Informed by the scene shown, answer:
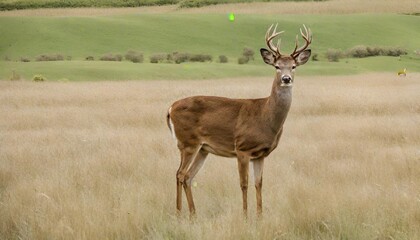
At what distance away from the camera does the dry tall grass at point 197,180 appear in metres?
7.96

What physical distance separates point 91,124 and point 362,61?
5193 cm

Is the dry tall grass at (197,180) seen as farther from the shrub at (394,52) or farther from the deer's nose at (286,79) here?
the shrub at (394,52)

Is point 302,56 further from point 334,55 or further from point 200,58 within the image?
point 334,55

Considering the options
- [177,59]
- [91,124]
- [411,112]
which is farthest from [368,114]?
[177,59]

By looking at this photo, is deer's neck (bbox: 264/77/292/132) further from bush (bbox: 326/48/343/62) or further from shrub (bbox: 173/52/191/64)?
bush (bbox: 326/48/343/62)

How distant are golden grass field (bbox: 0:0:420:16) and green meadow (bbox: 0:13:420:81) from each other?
9402 mm

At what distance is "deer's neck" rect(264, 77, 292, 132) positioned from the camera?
844cm

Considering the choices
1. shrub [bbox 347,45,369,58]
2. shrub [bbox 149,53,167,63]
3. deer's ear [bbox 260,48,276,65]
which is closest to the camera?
deer's ear [bbox 260,48,276,65]

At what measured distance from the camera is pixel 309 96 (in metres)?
25.0

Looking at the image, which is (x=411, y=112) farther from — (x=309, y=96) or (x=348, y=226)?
(x=348, y=226)

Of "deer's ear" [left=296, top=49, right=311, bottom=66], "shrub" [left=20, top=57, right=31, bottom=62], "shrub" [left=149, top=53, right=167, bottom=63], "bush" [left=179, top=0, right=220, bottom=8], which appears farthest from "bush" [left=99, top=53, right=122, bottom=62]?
"deer's ear" [left=296, top=49, right=311, bottom=66]

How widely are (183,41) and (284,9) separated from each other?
34127 mm

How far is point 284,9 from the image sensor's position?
10975 cm

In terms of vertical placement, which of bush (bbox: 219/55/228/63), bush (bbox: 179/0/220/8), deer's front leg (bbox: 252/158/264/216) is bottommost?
bush (bbox: 179/0/220/8)
